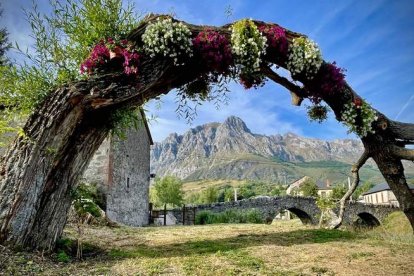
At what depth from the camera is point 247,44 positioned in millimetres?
6250

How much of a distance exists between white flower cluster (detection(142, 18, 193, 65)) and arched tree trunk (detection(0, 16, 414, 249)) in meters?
0.20

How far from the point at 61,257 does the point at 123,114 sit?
2476 millimetres

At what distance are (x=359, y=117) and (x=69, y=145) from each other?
517 cm

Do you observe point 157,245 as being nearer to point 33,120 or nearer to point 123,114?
point 123,114

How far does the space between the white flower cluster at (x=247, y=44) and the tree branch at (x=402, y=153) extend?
2878mm

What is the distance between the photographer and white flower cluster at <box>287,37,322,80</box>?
659cm

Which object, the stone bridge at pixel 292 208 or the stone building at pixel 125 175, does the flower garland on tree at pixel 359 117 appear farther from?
the stone bridge at pixel 292 208

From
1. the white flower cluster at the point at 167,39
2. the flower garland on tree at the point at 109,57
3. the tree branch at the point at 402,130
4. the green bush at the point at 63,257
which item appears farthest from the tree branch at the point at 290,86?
the green bush at the point at 63,257

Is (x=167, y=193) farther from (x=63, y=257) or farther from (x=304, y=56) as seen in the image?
(x=63, y=257)

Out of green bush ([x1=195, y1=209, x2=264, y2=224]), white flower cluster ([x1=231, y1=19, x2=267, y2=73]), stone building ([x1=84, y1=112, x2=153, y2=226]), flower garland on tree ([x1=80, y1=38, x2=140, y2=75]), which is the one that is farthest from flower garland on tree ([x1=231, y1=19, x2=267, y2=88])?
green bush ([x1=195, y1=209, x2=264, y2=224])

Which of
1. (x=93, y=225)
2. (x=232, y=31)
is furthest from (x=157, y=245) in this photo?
(x=93, y=225)

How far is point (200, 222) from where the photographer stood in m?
22.5

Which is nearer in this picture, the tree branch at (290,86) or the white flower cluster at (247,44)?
the white flower cluster at (247,44)

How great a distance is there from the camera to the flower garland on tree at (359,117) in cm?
648
